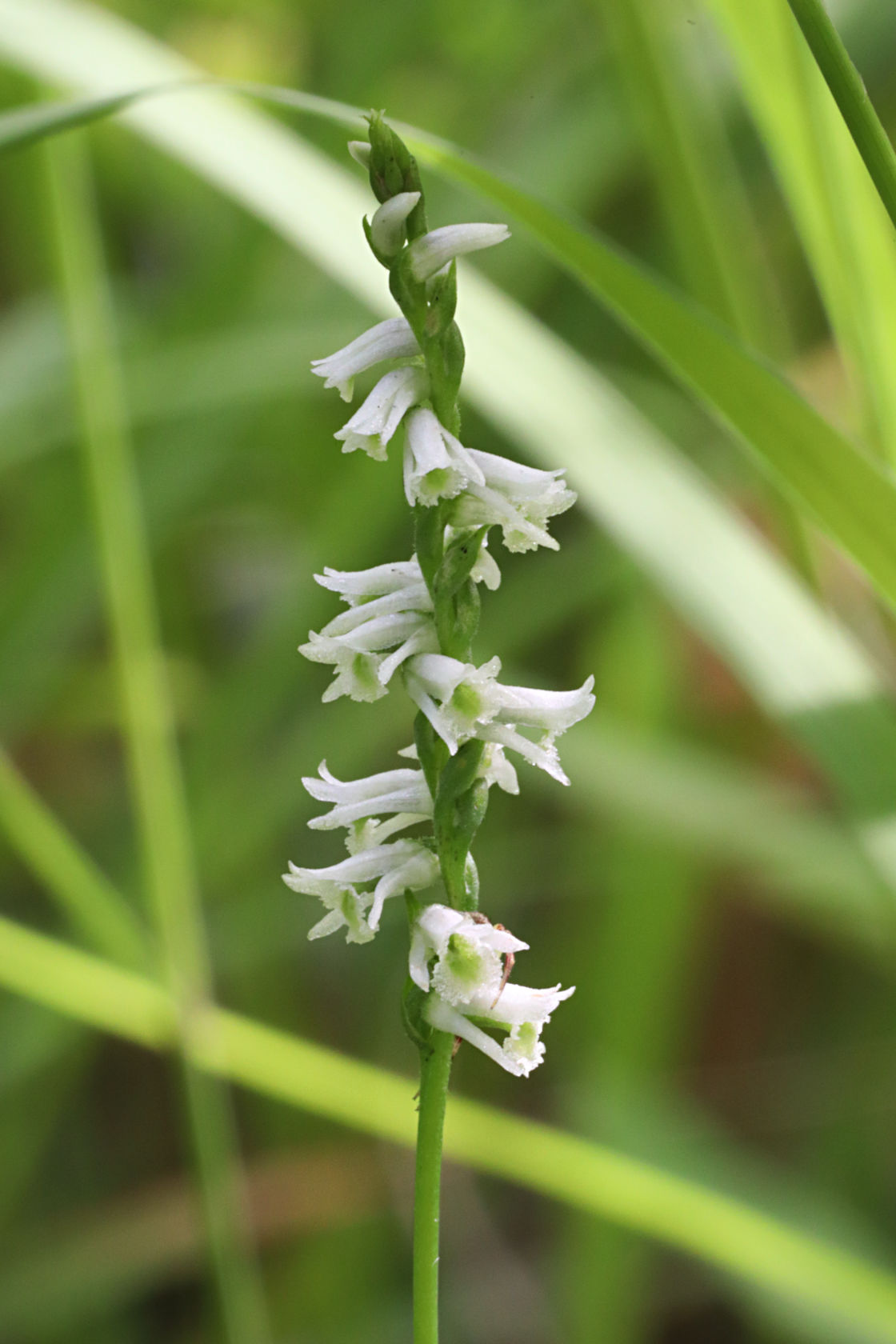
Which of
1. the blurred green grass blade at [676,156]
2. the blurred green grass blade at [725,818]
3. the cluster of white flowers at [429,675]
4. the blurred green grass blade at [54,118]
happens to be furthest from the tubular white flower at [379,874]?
the blurred green grass blade at [725,818]

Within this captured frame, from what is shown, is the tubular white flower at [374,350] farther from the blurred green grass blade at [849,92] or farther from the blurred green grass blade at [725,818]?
the blurred green grass blade at [725,818]

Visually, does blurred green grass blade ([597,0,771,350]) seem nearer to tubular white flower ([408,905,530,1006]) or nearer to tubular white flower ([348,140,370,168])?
tubular white flower ([348,140,370,168])

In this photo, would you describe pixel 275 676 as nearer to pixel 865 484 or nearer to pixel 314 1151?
pixel 314 1151

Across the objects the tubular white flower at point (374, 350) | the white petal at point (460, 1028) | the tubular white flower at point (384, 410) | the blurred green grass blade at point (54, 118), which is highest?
the blurred green grass blade at point (54, 118)

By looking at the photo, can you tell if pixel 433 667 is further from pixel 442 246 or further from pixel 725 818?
pixel 725 818

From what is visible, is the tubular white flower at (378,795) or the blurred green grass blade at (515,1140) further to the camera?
the blurred green grass blade at (515,1140)

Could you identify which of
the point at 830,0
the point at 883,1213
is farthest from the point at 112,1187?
the point at 830,0
